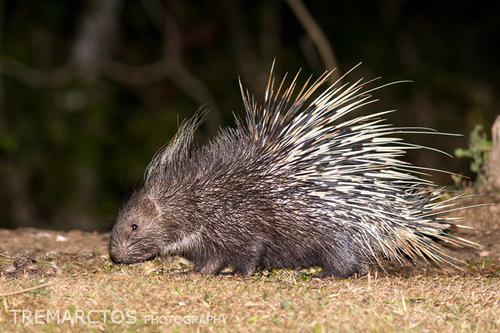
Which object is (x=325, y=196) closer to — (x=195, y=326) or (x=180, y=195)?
(x=180, y=195)

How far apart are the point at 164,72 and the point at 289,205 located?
27.8 feet

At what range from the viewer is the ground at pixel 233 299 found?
3.72 m

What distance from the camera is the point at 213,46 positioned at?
14.7 m

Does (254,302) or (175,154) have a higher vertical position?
(175,154)

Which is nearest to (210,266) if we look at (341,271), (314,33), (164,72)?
(341,271)

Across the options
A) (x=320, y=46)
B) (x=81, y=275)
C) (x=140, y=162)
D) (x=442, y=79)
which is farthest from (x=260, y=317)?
(x=442, y=79)

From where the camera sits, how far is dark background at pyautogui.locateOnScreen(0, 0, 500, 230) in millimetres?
12375

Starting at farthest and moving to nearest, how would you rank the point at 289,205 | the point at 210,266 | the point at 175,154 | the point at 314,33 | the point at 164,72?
the point at 164,72 → the point at 314,33 → the point at 175,154 → the point at 210,266 → the point at 289,205

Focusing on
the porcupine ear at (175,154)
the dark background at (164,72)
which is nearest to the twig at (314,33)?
the dark background at (164,72)

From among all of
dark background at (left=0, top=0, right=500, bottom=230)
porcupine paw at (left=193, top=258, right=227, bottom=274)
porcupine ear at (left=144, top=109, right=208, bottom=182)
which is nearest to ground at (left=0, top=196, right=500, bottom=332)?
porcupine paw at (left=193, top=258, right=227, bottom=274)

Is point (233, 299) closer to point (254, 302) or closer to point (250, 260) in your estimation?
point (254, 302)

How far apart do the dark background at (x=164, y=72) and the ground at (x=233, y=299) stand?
6385 millimetres

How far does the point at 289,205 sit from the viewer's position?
5.00 meters

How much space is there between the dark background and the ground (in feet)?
20.9
